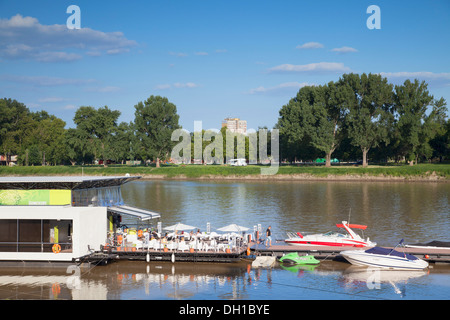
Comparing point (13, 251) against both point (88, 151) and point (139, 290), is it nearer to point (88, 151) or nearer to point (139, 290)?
point (139, 290)

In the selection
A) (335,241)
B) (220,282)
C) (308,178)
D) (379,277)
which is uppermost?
(308,178)

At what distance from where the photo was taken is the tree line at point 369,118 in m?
116

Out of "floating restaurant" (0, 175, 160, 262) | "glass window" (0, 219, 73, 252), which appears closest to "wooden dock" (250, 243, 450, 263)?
"floating restaurant" (0, 175, 160, 262)

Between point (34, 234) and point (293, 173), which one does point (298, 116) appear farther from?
point (34, 234)

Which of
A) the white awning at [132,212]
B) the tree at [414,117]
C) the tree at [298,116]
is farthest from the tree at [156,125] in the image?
the white awning at [132,212]

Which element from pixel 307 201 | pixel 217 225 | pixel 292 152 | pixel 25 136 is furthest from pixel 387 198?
pixel 25 136

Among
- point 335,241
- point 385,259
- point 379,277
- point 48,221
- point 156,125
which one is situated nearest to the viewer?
point 379,277

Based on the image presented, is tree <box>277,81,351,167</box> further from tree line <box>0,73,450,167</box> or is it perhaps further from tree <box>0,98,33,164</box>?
tree <box>0,98,33,164</box>

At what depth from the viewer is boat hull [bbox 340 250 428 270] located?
30.8m

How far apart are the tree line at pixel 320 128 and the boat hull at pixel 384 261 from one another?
8798 cm

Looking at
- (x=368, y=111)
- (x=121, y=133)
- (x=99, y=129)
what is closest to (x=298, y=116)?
(x=368, y=111)

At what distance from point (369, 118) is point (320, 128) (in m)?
12.4

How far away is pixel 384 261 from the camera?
31.1 meters
